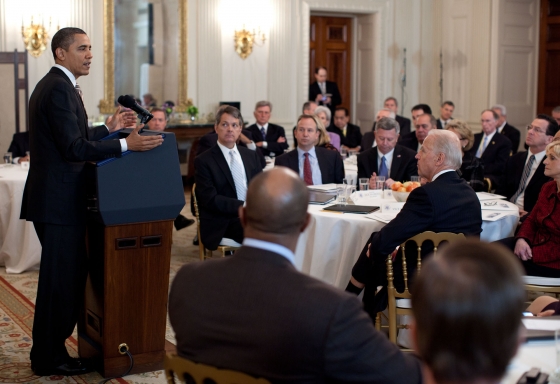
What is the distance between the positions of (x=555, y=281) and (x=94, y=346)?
2.50 m

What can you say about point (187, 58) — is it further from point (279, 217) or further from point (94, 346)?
point (279, 217)

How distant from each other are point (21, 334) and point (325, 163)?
2548 mm

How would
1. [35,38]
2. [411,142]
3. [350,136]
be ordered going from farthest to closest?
[350,136] → [35,38] → [411,142]

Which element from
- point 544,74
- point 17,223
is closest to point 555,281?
point 17,223

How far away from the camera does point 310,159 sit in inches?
227

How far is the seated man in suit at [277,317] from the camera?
5.51 ft

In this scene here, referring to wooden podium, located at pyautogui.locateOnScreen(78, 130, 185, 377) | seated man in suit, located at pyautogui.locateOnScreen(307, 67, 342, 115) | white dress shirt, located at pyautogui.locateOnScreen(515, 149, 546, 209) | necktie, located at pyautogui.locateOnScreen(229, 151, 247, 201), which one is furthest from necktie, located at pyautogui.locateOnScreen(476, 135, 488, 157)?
wooden podium, located at pyautogui.locateOnScreen(78, 130, 185, 377)

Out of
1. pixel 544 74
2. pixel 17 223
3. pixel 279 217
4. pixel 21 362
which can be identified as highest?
pixel 544 74

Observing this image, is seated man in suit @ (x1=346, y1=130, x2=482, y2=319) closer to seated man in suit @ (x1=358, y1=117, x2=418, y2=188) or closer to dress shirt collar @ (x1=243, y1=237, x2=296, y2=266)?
seated man in suit @ (x1=358, y1=117, x2=418, y2=188)

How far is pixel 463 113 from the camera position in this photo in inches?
467

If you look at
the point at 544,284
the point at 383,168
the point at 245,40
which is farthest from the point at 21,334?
the point at 245,40

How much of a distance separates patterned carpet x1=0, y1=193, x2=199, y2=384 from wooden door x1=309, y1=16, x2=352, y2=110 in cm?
638

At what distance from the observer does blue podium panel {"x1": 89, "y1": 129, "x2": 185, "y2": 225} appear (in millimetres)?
3422

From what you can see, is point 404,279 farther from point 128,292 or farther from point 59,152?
point 59,152
